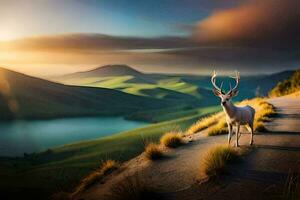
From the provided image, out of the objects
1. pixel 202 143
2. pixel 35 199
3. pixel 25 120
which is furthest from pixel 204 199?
pixel 25 120

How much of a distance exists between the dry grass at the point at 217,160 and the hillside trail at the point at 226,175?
0.23m

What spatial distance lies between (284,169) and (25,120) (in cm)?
17056

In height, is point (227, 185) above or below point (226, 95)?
below

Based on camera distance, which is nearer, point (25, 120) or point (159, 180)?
point (159, 180)

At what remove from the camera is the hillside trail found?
29.7ft

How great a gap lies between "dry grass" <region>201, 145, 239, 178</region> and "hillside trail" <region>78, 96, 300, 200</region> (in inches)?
9.2

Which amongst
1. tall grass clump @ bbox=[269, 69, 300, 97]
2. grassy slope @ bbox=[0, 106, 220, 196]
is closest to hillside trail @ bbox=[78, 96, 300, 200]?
grassy slope @ bbox=[0, 106, 220, 196]

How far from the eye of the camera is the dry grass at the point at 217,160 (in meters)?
Answer: 10.2

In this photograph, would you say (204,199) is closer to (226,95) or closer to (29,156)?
(226,95)

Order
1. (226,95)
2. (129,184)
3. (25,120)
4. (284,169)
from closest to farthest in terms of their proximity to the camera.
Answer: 1. (129,184)
2. (284,169)
3. (226,95)
4. (25,120)

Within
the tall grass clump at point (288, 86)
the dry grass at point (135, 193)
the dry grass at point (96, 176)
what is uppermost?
the tall grass clump at point (288, 86)

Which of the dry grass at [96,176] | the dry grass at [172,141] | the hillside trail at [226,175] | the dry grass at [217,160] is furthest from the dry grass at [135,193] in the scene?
the dry grass at [172,141]

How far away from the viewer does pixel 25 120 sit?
169250 millimetres

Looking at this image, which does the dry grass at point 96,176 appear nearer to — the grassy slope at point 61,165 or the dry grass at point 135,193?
the dry grass at point 135,193
